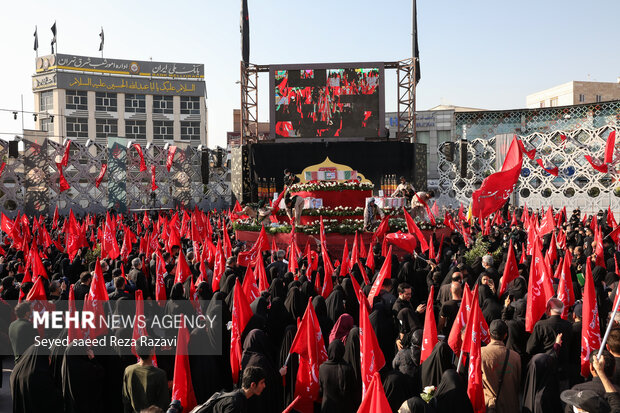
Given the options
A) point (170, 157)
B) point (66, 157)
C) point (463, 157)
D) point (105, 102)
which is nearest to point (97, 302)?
point (66, 157)

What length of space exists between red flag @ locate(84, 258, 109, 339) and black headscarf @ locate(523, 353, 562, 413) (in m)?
4.59

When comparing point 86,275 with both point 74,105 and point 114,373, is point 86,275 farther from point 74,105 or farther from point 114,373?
point 74,105

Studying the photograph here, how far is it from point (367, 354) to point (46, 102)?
67995 millimetres

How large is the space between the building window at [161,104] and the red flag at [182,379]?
65.2 m

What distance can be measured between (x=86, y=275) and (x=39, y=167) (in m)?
29.7

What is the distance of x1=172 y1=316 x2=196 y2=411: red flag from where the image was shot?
5234 mm

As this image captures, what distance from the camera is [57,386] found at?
5.75 metres

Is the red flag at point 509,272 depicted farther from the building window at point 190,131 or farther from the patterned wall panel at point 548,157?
the building window at point 190,131

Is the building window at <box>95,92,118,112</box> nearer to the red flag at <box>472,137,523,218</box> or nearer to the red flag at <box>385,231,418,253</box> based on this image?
the red flag at <box>385,231,418,253</box>

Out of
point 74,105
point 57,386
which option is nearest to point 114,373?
point 57,386

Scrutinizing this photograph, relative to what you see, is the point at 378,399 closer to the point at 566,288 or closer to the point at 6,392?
the point at 566,288

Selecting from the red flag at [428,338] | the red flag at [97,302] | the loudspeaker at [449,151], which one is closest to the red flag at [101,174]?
the loudspeaker at [449,151]

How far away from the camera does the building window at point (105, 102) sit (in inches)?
2574

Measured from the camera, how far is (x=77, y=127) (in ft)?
211
